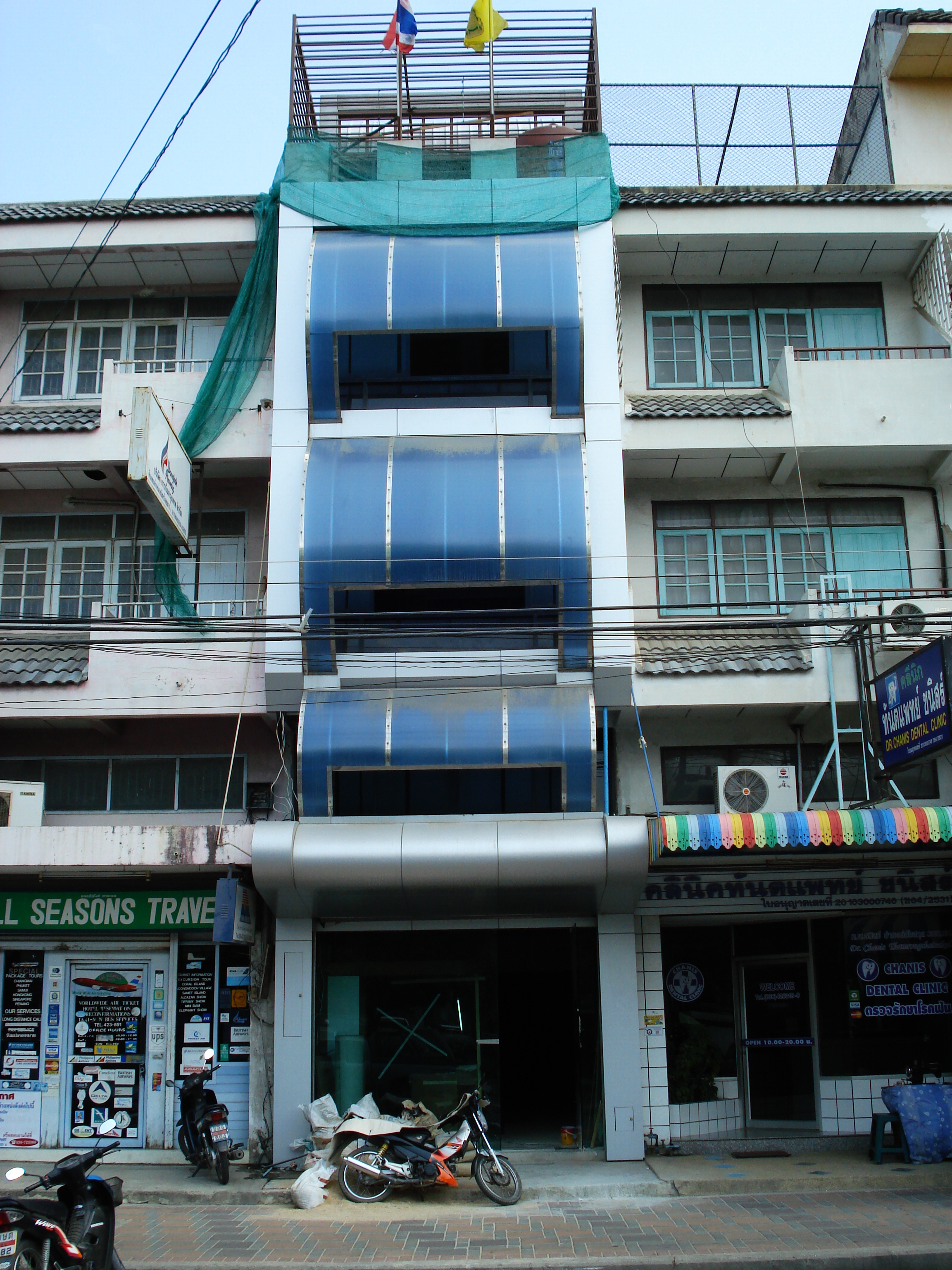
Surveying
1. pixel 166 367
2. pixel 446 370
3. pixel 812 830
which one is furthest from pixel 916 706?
pixel 166 367

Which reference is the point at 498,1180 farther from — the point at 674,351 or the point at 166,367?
the point at 166,367

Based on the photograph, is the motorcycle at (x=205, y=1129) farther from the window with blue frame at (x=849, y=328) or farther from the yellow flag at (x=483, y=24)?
the yellow flag at (x=483, y=24)

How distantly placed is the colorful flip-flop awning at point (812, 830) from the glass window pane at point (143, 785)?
6792mm

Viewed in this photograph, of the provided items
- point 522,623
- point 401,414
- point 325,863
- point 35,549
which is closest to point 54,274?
point 35,549

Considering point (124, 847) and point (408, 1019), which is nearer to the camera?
point (124, 847)

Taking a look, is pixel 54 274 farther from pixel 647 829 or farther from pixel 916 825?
pixel 916 825

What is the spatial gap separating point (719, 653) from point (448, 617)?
11.8ft

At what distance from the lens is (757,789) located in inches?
524

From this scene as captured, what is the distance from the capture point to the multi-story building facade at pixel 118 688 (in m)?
13.5

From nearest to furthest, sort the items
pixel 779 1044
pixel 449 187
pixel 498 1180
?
pixel 498 1180 < pixel 779 1044 < pixel 449 187

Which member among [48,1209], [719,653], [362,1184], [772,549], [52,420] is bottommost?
[362,1184]

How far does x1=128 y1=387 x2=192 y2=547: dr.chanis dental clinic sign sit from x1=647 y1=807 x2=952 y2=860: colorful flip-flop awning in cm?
718

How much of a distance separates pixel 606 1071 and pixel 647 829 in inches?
123

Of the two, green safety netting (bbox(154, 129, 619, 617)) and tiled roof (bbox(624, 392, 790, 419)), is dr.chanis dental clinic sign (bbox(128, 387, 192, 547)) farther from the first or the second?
tiled roof (bbox(624, 392, 790, 419))
